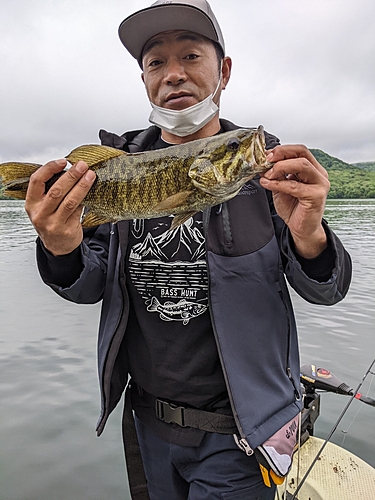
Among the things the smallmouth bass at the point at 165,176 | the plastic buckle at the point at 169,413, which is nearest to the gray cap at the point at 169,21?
the smallmouth bass at the point at 165,176

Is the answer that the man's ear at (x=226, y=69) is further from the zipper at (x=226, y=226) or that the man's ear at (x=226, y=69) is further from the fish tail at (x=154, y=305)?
the fish tail at (x=154, y=305)

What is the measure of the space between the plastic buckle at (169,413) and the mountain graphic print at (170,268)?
1.70 feet

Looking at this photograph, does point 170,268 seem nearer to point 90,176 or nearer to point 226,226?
point 226,226

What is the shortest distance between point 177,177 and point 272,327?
3.44 feet

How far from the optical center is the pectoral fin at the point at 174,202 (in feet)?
7.59

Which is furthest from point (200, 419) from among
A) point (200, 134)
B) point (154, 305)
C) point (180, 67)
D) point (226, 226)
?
point (180, 67)

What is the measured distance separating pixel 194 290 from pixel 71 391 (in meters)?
6.27

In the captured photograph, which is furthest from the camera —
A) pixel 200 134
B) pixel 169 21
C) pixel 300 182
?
pixel 200 134

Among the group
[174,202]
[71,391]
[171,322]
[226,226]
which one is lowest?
[71,391]

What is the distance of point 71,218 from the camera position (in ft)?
7.90

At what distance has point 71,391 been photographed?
26.2 feet

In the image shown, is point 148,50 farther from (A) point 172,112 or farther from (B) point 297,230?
(B) point 297,230

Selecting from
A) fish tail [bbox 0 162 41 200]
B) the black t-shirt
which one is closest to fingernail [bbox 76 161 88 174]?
fish tail [bbox 0 162 41 200]

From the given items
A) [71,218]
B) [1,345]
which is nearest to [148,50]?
[71,218]
